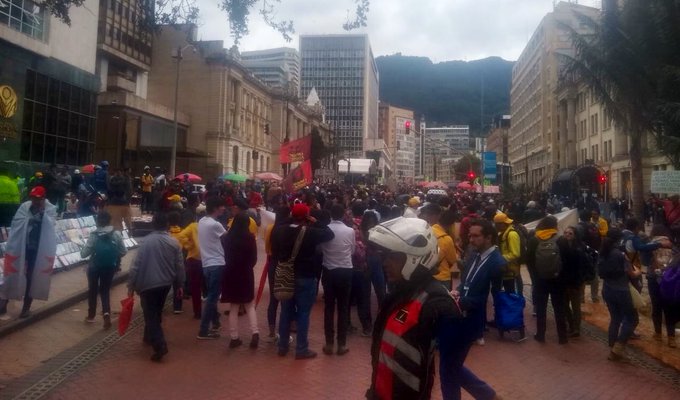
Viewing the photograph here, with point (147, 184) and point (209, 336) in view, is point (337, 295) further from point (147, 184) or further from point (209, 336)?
point (147, 184)

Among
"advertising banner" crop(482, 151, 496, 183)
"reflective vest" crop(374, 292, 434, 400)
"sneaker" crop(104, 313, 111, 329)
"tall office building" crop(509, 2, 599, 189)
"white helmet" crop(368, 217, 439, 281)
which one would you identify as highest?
"tall office building" crop(509, 2, 599, 189)

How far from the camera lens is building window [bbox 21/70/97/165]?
2834 centimetres

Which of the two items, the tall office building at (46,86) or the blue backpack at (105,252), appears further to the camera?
the tall office building at (46,86)

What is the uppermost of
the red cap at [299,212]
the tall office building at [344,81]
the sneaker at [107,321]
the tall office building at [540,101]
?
the tall office building at [344,81]

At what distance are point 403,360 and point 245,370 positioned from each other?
12.5 ft

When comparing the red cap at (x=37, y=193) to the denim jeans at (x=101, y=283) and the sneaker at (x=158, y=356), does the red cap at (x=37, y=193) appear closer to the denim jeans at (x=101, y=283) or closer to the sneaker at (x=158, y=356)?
the denim jeans at (x=101, y=283)

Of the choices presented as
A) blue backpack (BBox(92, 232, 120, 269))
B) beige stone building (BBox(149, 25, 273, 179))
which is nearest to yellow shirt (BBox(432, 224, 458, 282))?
blue backpack (BBox(92, 232, 120, 269))

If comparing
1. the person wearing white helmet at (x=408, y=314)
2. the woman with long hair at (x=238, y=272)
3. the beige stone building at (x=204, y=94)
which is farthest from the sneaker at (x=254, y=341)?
the beige stone building at (x=204, y=94)

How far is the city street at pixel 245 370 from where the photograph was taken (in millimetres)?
5555

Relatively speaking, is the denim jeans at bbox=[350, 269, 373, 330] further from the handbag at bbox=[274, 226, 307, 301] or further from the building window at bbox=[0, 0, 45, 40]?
the building window at bbox=[0, 0, 45, 40]

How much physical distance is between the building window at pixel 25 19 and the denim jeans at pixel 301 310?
986 inches

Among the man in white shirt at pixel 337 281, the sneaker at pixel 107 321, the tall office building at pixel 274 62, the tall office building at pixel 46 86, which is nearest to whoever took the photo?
the man in white shirt at pixel 337 281

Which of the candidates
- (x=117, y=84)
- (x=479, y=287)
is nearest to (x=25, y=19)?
(x=117, y=84)

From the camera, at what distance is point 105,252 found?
7.60 meters
